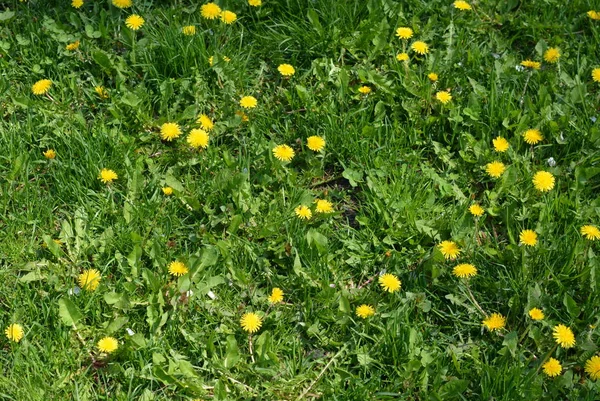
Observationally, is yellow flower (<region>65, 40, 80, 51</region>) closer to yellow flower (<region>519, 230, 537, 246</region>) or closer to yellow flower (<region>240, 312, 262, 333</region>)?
yellow flower (<region>240, 312, 262, 333</region>)

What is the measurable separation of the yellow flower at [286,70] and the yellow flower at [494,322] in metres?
1.50

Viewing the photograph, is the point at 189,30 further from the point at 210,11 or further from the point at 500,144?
the point at 500,144

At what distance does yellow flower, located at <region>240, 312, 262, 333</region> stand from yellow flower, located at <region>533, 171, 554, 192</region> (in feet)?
4.32

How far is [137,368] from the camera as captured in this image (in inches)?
107

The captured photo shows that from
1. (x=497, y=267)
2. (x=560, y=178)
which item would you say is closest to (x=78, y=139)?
(x=497, y=267)

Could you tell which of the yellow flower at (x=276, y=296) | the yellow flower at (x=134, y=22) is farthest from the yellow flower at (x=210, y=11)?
the yellow flower at (x=276, y=296)

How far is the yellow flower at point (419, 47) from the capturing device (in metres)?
3.81

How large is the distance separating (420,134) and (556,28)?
112 centimetres

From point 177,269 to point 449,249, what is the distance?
41.3 inches

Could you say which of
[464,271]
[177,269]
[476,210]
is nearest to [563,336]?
[464,271]

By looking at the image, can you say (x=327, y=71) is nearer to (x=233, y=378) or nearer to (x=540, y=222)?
(x=540, y=222)

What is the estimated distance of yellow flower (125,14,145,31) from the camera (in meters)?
3.74

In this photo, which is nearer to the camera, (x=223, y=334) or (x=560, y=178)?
(x=223, y=334)

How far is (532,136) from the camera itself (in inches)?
138
